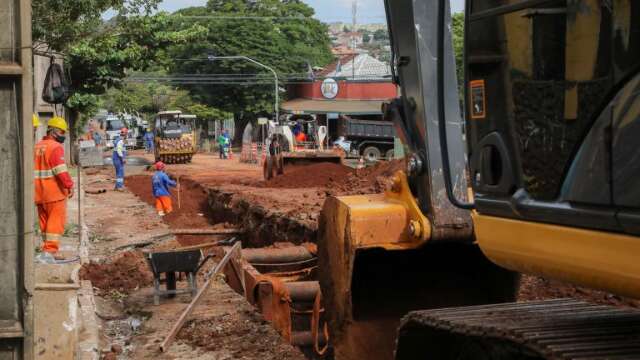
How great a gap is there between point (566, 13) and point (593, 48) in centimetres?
18

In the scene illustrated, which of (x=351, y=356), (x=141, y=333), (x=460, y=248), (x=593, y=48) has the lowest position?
(x=141, y=333)

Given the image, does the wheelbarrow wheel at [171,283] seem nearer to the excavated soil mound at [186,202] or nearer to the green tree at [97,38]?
the green tree at [97,38]

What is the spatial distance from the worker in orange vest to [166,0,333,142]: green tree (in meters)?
54.9

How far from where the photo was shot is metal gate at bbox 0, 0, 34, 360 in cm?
541

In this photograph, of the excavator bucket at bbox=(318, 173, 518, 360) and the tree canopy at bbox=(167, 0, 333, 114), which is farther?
the tree canopy at bbox=(167, 0, 333, 114)

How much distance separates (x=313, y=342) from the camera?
26.2ft

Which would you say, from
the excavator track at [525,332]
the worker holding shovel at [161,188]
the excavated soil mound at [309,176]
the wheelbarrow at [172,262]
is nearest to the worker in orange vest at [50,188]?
the wheelbarrow at [172,262]

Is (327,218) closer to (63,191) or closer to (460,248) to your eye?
(460,248)

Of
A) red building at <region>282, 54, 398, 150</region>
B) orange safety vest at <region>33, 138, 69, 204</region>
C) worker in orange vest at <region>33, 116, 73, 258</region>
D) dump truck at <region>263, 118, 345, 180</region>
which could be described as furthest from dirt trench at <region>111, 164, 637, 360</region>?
red building at <region>282, 54, 398, 150</region>

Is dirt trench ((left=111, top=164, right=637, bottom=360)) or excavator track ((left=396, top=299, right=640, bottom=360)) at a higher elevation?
excavator track ((left=396, top=299, right=640, bottom=360))

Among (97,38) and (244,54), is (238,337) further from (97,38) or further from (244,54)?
(244,54)

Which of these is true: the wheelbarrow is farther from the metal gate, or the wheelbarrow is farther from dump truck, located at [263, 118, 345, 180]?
dump truck, located at [263, 118, 345, 180]

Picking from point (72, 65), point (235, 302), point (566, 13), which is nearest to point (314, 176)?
point (72, 65)

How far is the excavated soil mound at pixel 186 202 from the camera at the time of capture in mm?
22062
